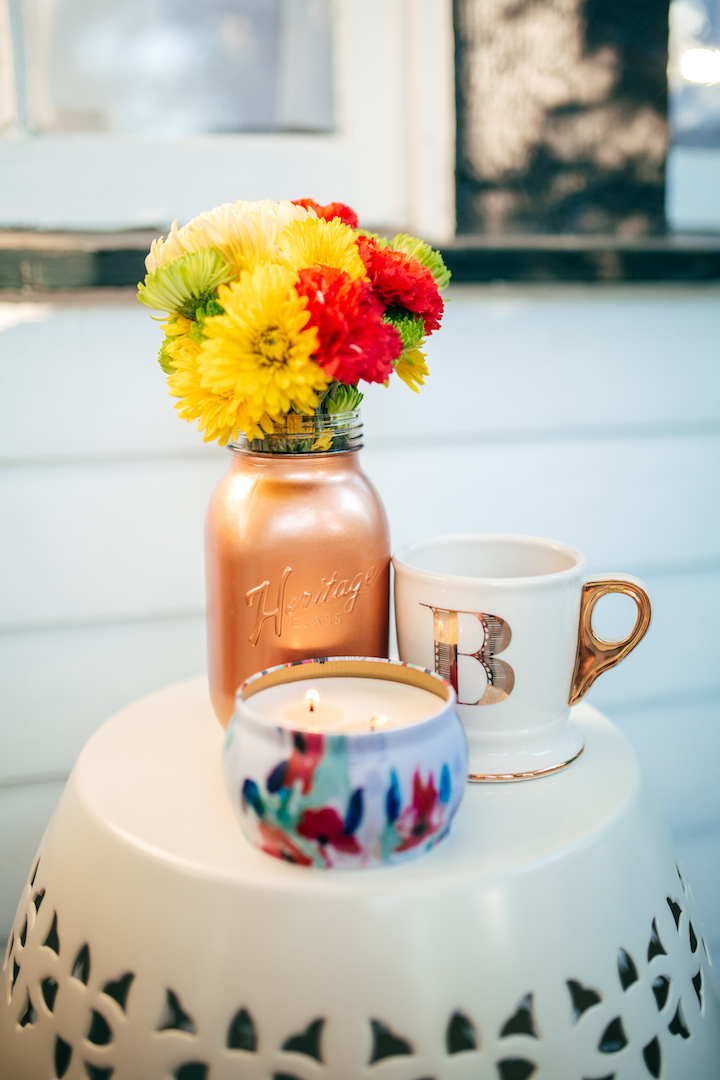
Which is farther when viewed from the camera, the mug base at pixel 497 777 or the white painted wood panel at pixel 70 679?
the white painted wood panel at pixel 70 679

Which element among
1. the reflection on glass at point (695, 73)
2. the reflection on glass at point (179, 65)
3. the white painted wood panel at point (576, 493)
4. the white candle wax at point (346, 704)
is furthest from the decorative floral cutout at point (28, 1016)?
the reflection on glass at point (695, 73)

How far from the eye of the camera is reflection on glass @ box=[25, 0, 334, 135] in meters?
0.79

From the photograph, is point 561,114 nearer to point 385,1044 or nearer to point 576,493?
point 576,493

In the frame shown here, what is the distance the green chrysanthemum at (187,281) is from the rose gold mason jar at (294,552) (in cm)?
9

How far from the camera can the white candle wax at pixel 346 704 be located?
426 millimetres

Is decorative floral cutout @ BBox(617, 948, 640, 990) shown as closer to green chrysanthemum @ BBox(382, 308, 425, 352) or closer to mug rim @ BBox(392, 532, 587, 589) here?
mug rim @ BBox(392, 532, 587, 589)

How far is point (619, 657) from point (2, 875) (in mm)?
690

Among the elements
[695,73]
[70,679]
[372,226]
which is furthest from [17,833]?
[695,73]

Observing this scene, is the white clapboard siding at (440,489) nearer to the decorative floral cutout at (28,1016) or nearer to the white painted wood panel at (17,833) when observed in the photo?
the white painted wood panel at (17,833)

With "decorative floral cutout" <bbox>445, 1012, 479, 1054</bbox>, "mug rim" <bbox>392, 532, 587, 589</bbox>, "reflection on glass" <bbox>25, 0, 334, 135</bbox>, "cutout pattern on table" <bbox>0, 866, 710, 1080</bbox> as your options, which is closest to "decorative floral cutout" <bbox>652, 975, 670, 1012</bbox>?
"cutout pattern on table" <bbox>0, 866, 710, 1080</bbox>

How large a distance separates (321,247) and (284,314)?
6 centimetres

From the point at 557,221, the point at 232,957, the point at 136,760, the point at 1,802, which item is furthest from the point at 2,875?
the point at 557,221

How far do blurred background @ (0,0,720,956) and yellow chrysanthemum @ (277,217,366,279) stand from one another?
1.10 ft

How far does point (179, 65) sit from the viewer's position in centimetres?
81
